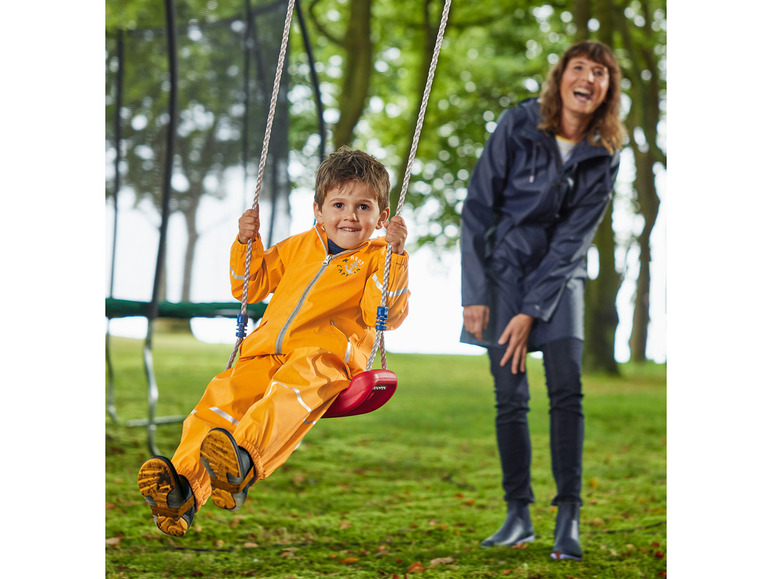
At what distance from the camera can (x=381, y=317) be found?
6.56 ft

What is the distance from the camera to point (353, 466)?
17.6ft

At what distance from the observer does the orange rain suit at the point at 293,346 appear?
1.91m

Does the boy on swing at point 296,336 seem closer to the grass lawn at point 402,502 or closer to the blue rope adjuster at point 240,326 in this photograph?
the blue rope adjuster at point 240,326

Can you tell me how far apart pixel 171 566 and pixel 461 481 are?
2.35 m

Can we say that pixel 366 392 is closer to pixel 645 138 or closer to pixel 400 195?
pixel 400 195

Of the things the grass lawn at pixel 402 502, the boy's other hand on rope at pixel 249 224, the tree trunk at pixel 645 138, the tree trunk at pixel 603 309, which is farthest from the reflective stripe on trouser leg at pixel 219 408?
the tree trunk at pixel 645 138

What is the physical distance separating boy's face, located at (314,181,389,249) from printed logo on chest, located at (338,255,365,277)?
A: 4 cm

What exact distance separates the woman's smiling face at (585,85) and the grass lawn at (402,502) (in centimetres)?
168

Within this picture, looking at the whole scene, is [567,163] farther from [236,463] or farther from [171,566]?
[171,566]

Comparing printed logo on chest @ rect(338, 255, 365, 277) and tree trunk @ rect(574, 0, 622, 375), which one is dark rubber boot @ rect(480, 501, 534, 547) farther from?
tree trunk @ rect(574, 0, 622, 375)

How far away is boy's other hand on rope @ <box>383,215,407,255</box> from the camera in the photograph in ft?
6.56

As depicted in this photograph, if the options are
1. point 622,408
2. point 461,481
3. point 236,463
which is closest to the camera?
point 236,463

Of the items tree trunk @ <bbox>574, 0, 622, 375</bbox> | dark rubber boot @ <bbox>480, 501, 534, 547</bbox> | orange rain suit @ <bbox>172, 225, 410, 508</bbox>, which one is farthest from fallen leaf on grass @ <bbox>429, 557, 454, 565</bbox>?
tree trunk @ <bbox>574, 0, 622, 375</bbox>
